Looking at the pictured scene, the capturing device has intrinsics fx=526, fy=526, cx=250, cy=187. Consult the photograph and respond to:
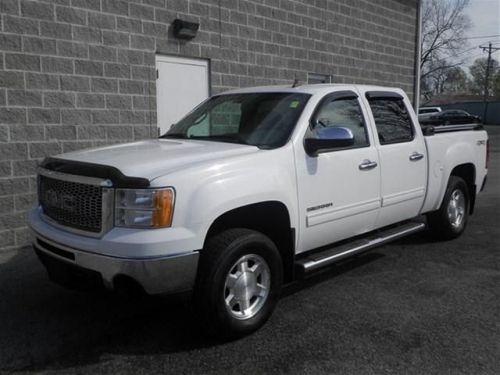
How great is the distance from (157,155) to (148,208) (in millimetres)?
655

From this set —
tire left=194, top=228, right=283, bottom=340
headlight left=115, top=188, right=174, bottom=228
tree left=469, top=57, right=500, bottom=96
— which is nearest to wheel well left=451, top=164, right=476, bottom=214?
tire left=194, top=228, right=283, bottom=340

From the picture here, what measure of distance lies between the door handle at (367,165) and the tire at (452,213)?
74.6 inches

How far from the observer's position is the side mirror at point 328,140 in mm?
4285

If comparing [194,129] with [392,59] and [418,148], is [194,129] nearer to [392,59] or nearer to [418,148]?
[418,148]

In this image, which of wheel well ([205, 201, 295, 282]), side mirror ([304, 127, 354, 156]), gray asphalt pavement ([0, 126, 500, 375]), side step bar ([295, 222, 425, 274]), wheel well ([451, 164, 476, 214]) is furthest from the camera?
wheel well ([451, 164, 476, 214])

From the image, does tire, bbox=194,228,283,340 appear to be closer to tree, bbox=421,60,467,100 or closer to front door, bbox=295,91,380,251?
front door, bbox=295,91,380,251

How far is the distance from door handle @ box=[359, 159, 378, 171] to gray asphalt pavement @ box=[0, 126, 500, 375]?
114cm

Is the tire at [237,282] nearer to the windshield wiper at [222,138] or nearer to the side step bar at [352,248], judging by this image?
the side step bar at [352,248]

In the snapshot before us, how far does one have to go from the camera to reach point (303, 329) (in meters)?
4.10

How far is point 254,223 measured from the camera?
4211 millimetres

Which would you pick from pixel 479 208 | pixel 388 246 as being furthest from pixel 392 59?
pixel 388 246

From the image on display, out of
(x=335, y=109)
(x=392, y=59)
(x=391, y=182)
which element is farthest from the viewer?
(x=392, y=59)

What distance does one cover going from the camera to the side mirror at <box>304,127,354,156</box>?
4.29 meters

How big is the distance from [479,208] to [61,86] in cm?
708
